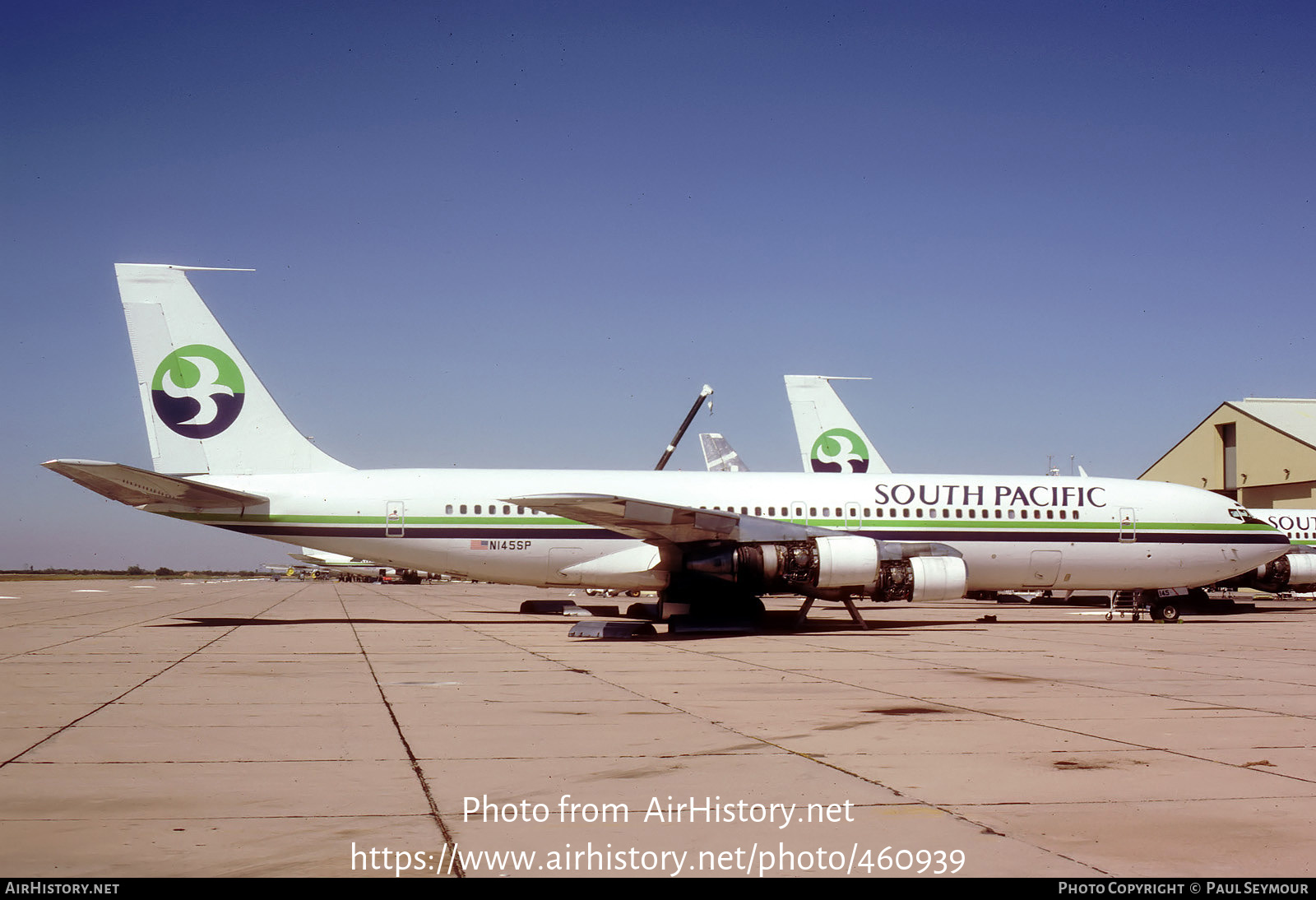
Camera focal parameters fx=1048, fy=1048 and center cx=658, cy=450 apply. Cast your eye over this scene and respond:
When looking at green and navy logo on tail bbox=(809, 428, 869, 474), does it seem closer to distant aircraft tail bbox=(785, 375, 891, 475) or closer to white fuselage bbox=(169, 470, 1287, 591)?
distant aircraft tail bbox=(785, 375, 891, 475)

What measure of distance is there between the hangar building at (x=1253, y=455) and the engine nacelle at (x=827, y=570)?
129 ft

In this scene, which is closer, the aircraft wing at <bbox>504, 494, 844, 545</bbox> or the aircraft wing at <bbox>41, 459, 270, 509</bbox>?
the aircraft wing at <bbox>41, 459, 270, 509</bbox>

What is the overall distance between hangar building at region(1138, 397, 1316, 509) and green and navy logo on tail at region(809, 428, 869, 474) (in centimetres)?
2643

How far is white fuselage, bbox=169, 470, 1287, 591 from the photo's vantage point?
2241 centimetres

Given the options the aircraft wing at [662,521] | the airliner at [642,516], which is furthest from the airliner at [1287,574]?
the aircraft wing at [662,521]

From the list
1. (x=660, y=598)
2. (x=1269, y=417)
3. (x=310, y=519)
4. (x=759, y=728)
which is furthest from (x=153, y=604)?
(x=1269, y=417)

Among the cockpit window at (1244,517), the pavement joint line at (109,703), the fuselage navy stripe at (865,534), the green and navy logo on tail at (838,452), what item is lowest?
the pavement joint line at (109,703)

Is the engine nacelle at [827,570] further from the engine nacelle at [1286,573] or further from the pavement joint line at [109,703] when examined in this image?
the engine nacelle at [1286,573]

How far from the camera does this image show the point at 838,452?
118 feet

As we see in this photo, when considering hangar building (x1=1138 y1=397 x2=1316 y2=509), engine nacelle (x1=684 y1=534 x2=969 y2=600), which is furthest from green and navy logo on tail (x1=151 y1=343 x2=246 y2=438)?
hangar building (x1=1138 y1=397 x2=1316 y2=509)

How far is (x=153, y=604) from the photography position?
3338 cm

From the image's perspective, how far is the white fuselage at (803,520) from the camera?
22406 mm

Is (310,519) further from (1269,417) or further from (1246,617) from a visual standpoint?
(1269,417)

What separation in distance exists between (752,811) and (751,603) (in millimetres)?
16507
